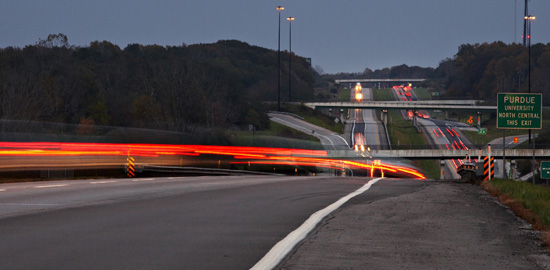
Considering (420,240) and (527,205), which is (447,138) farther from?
(420,240)

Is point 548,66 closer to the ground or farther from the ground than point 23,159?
farther from the ground

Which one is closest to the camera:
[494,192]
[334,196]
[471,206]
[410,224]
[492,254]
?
[492,254]

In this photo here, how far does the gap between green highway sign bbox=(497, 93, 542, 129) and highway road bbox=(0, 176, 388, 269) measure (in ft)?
75.2

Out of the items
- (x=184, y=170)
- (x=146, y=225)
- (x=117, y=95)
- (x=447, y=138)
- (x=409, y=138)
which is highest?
(x=117, y=95)

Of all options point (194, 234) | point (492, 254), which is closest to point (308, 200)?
point (194, 234)

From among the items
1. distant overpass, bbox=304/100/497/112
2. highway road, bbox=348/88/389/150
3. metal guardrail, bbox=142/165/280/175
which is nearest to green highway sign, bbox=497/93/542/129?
metal guardrail, bbox=142/165/280/175

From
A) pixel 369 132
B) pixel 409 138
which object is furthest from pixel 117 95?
pixel 409 138

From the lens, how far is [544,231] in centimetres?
1245

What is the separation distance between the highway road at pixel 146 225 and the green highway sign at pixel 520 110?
75.2 feet

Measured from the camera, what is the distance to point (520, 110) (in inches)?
1641

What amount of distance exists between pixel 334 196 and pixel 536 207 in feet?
17.6

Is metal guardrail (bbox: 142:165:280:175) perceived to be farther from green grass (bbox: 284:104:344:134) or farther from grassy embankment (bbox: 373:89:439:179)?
green grass (bbox: 284:104:344:134)

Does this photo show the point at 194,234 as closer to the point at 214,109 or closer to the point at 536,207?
the point at 536,207

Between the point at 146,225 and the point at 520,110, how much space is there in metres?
32.9
